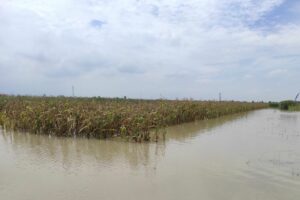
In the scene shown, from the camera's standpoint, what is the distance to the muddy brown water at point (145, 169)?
464 cm

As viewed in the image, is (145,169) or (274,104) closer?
(145,169)

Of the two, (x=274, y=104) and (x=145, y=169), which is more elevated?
(x=274, y=104)

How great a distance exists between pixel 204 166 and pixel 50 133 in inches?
185

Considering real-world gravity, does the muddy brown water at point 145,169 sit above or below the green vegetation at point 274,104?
below

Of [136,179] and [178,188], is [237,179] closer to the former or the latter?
[178,188]

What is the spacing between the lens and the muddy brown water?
15.2 feet

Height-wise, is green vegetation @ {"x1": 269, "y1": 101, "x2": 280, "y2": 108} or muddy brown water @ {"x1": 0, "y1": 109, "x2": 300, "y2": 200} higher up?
green vegetation @ {"x1": 269, "y1": 101, "x2": 280, "y2": 108}

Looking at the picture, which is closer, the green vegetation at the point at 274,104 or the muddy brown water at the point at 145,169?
the muddy brown water at the point at 145,169

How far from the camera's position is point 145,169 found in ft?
19.5

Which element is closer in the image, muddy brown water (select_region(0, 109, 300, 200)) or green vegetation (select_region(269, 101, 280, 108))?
muddy brown water (select_region(0, 109, 300, 200))

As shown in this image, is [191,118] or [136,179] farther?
[191,118]

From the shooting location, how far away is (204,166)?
20.7ft

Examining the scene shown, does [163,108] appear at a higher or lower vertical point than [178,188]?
higher

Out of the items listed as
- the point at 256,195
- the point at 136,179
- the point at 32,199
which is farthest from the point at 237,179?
the point at 32,199
